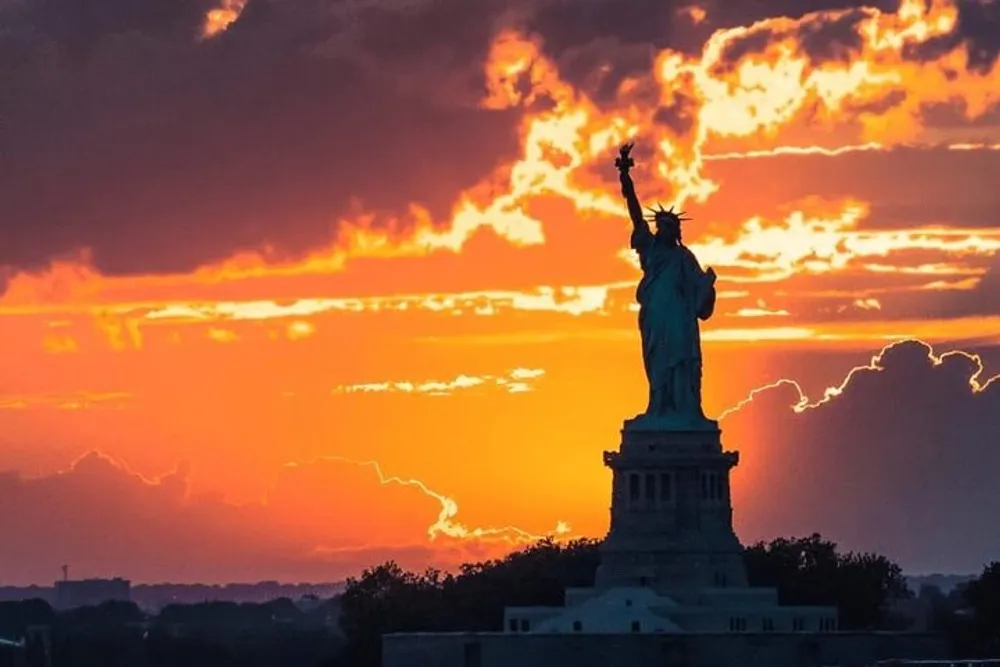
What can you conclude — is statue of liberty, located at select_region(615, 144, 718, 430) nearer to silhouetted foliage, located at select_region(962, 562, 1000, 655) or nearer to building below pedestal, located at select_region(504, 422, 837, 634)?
building below pedestal, located at select_region(504, 422, 837, 634)

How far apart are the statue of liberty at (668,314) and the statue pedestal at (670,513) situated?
70cm

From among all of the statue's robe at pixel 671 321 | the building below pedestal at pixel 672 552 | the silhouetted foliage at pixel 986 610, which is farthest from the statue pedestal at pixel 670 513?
the silhouetted foliage at pixel 986 610

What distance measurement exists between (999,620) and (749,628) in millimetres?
27828

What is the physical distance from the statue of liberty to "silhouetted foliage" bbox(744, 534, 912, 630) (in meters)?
12.9

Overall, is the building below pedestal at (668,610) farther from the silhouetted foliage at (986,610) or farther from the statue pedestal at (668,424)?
the silhouetted foliage at (986,610)

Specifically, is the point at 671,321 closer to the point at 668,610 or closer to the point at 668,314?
the point at 668,314

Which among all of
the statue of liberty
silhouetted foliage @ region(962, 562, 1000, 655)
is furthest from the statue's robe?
silhouetted foliage @ region(962, 562, 1000, 655)

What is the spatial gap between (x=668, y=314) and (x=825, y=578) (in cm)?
2137

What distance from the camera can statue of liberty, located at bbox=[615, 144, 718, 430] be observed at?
156250 mm

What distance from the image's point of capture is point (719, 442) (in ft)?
515

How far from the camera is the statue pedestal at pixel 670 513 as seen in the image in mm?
153625

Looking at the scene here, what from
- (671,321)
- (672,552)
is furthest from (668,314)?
(672,552)

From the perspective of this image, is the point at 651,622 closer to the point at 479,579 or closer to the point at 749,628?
the point at 749,628

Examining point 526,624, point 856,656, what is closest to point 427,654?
point 526,624
